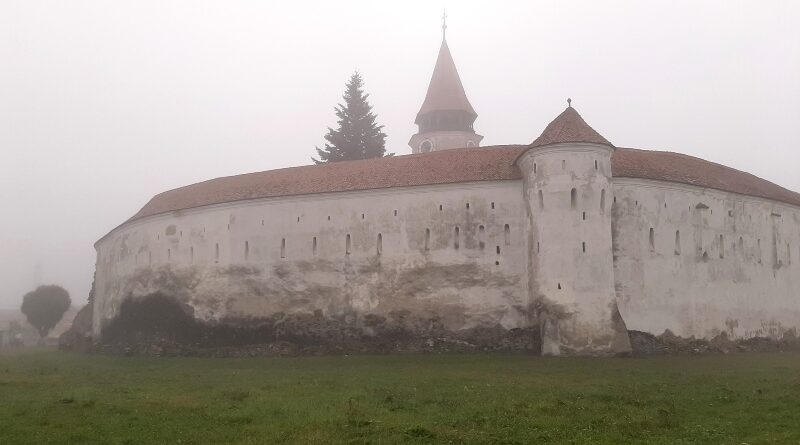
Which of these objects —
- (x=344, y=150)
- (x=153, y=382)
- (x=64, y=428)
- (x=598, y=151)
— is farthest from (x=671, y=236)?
(x=344, y=150)

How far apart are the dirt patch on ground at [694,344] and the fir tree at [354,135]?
33611 mm

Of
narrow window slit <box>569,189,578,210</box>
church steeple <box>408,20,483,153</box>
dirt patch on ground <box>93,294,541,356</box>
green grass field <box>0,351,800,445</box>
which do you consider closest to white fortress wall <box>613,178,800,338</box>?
narrow window slit <box>569,189,578,210</box>

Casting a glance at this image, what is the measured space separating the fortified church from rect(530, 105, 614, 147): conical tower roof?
82 mm

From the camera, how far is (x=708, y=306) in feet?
108

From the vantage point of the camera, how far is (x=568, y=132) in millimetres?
31188

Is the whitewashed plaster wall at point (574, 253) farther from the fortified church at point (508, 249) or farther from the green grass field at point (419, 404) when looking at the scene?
the green grass field at point (419, 404)

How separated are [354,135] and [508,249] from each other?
31555 millimetres

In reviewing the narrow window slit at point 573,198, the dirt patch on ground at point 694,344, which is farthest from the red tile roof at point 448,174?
the dirt patch on ground at point 694,344

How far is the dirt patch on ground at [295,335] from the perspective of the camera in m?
32.1

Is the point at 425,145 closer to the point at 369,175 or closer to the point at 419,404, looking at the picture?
the point at 369,175

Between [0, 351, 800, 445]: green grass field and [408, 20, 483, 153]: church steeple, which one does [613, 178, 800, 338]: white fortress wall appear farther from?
[408, 20, 483, 153]: church steeple

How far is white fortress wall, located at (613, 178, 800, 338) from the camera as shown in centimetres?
3170

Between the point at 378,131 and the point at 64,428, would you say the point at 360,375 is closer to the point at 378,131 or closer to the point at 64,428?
the point at 64,428

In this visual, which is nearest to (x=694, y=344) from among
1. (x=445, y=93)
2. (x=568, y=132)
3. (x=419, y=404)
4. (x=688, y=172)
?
(x=688, y=172)
